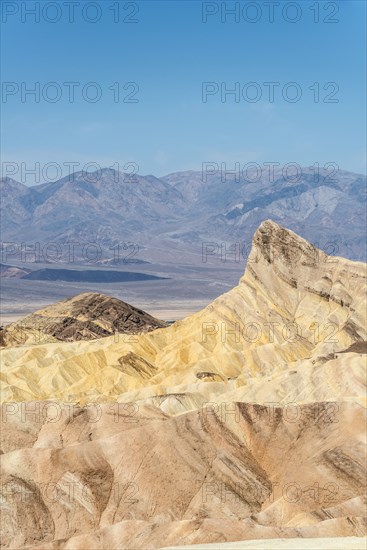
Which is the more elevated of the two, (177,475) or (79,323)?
(79,323)

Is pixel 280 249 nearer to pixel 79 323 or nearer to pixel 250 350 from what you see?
pixel 250 350

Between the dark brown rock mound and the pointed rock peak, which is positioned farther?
the dark brown rock mound

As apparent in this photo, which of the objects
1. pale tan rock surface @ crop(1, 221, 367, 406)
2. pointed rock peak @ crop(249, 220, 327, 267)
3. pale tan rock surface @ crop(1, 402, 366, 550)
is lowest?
pale tan rock surface @ crop(1, 402, 366, 550)

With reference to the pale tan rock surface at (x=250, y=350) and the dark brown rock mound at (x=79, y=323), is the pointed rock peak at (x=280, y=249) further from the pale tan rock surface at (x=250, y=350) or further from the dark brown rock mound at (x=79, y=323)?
the dark brown rock mound at (x=79, y=323)

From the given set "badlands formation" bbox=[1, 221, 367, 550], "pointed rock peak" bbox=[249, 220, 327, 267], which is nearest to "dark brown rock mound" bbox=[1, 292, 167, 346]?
"pointed rock peak" bbox=[249, 220, 327, 267]

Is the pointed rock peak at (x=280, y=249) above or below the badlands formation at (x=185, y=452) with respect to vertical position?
above

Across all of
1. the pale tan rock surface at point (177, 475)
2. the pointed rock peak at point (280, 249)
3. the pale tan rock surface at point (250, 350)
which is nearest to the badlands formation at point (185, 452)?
the pale tan rock surface at point (177, 475)

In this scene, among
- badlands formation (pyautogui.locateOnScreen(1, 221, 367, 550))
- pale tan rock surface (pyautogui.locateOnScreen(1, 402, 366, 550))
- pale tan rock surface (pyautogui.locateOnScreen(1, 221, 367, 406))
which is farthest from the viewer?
pale tan rock surface (pyautogui.locateOnScreen(1, 221, 367, 406))

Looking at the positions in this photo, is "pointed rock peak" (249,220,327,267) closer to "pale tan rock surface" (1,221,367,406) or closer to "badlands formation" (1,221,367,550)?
"pale tan rock surface" (1,221,367,406)

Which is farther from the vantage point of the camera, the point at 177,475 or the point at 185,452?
the point at 185,452

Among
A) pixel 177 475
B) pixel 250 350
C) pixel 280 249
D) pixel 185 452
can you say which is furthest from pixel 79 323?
pixel 177 475
